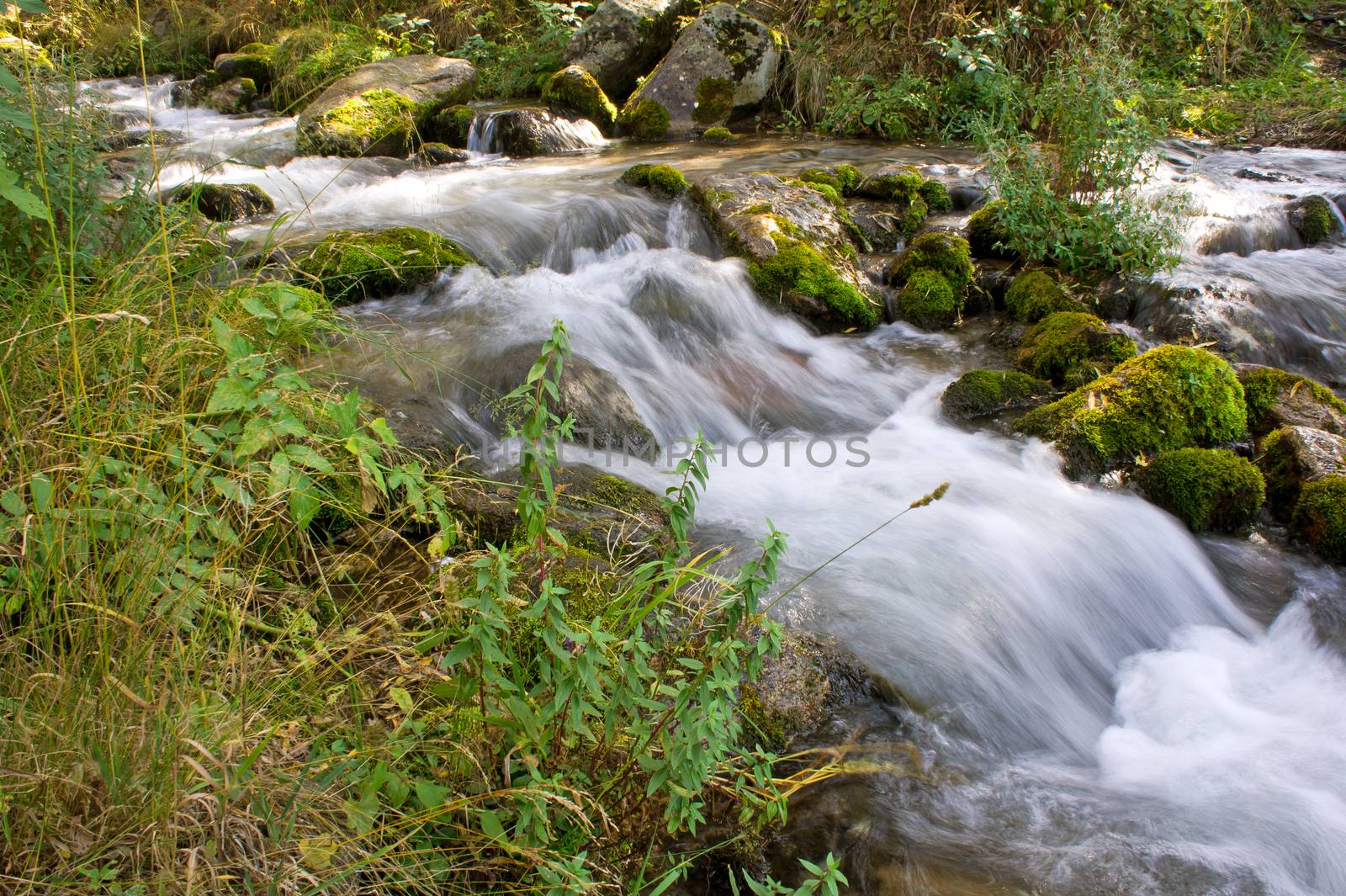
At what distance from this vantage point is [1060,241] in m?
6.98

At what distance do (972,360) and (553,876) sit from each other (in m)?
5.19

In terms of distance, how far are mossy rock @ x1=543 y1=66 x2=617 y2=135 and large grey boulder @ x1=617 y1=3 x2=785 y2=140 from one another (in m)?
0.22

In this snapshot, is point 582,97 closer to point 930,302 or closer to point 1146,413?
point 930,302

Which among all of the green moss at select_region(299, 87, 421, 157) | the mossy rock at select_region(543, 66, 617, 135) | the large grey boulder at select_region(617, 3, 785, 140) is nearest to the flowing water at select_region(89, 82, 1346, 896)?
the green moss at select_region(299, 87, 421, 157)

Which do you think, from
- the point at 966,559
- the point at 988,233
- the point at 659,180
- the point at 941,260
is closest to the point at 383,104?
the point at 659,180

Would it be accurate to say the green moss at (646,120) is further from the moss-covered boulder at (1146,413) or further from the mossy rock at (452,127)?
the moss-covered boulder at (1146,413)

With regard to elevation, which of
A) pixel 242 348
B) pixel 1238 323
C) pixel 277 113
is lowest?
pixel 277 113

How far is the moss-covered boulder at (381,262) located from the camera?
5.76m

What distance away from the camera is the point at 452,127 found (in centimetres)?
1127

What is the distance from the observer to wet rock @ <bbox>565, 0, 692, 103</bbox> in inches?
509

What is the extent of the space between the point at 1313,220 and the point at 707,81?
6.85 meters

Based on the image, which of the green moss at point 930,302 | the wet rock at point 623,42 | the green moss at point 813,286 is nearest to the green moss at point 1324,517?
the green moss at point 930,302

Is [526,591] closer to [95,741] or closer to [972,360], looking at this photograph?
[95,741]

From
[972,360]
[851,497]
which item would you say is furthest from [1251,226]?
[851,497]
